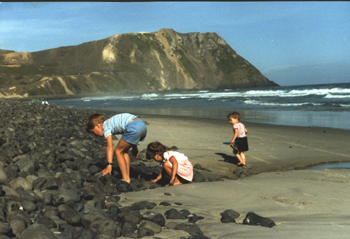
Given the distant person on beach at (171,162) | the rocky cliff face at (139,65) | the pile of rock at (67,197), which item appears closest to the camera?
the pile of rock at (67,197)

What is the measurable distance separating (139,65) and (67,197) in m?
143

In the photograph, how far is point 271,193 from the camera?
4.46m

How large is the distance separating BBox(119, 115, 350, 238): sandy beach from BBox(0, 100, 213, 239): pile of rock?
1.00ft

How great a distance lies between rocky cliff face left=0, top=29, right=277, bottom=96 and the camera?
387ft

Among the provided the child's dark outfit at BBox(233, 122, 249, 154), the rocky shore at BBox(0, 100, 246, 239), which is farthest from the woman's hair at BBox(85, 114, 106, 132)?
the child's dark outfit at BBox(233, 122, 249, 154)

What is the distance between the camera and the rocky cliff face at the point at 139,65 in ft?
387

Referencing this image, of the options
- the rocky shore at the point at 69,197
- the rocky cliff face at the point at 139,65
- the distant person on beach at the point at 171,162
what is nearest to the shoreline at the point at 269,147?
the rocky shore at the point at 69,197

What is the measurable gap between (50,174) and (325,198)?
3.87m

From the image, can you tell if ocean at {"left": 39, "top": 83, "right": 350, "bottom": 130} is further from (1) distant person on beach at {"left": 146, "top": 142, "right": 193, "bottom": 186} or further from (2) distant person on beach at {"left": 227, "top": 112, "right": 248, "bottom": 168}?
(1) distant person on beach at {"left": 146, "top": 142, "right": 193, "bottom": 186}

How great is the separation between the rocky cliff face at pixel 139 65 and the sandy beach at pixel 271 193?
101 m

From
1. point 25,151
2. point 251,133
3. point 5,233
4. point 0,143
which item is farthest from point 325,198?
point 251,133

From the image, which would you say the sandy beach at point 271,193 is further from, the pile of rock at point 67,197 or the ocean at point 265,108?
the ocean at point 265,108

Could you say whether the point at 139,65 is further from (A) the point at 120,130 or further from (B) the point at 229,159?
(A) the point at 120,130

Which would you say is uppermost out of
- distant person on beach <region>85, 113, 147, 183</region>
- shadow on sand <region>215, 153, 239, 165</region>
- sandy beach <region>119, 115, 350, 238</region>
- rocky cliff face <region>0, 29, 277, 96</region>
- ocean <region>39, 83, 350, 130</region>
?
rocky cliff face <region>0, 29, 277, 96</region>
